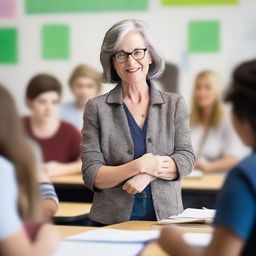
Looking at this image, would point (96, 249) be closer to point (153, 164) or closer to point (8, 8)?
point (153, 164)

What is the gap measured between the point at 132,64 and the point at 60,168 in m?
2.36

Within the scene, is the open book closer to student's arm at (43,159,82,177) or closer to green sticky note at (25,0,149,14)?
student's arm at (43,159,82,177)

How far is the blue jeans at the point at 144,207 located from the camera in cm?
241

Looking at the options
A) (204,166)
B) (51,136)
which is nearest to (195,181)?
(204,166)

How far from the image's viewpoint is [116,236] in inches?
80.7

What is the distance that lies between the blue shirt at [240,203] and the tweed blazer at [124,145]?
96cm

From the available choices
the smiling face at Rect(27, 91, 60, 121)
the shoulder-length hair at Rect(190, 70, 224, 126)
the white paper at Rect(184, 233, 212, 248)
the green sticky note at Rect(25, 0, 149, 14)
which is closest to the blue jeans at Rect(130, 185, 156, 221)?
the white paper at Rect(184, 233, 212, 248)

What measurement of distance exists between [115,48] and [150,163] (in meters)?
0.48

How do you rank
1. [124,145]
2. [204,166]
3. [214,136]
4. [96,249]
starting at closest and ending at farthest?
[96,249]
[124,145]
[204,166]
[214,136]

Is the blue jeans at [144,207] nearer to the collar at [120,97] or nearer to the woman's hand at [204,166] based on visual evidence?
the collar at [120,97]

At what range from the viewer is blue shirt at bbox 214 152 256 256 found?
54.7 inches

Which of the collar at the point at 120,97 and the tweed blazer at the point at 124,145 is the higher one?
the collar at the point at 120,97

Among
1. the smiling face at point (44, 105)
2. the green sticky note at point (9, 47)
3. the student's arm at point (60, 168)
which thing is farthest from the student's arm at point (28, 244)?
the green sticky note at point (9, 47)

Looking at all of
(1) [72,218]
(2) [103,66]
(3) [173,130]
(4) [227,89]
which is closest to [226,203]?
(4) [227,89]
